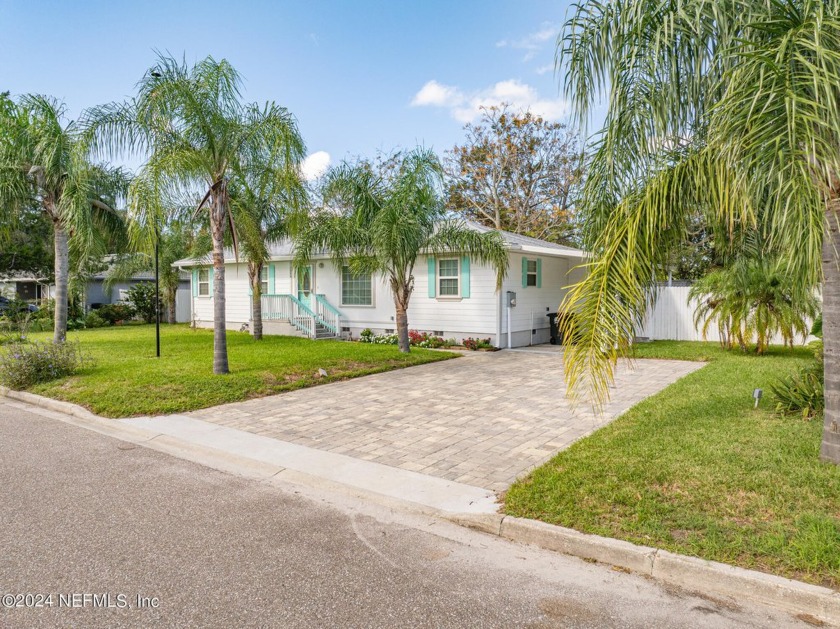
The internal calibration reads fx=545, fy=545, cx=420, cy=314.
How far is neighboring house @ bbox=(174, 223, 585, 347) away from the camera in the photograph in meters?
15.0

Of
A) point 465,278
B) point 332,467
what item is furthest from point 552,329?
point 332,467

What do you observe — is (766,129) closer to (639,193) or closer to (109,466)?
(639,193)

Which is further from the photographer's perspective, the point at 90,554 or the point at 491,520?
the point at 491,520

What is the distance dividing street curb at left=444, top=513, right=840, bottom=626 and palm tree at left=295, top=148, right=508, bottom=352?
8612 millimetres

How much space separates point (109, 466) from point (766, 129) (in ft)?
20.5

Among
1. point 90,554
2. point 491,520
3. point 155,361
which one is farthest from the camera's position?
point 155,361

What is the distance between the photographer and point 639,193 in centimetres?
482

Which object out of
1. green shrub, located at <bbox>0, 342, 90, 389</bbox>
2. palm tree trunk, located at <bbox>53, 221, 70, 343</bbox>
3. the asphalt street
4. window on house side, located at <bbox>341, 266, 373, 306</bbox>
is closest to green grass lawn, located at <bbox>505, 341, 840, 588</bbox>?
the asphalt street

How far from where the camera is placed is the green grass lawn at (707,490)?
3281 mm

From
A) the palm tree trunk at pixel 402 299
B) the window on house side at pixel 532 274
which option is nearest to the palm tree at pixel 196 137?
Answer: the palm tree trunk at pixel 402 299

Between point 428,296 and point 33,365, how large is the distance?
9605 millimetres

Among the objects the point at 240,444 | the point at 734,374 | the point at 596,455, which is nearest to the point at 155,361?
the point at 240,444

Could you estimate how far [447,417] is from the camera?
7168 mm

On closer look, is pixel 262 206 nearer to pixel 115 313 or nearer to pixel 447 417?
pixel 447 417
